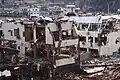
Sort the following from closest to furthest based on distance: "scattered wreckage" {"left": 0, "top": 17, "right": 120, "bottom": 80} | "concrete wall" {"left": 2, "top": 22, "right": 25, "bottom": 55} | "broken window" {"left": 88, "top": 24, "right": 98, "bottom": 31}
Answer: "scattered wreckage" {"left": 0, "top": 17, "right": 120, "bottom": 80}, "concrete wall" {"left": 2, "top": 22, "right": 25, "bottom": 55}, "broken window" {"left": 88, "top": 24, "right": 98, "bottom": 31}

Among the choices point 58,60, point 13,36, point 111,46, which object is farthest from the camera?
point 111,46

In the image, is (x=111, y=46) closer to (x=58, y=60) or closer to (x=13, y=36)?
(x=58, y=60)

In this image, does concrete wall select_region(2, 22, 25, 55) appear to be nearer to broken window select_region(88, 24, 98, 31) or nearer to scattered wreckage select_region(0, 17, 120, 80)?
scattered wreckage select_region(0, 17, 120, 80)

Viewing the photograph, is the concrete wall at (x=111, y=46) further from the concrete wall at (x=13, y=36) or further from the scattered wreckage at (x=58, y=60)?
the concrete wall at (x=13, y=36)

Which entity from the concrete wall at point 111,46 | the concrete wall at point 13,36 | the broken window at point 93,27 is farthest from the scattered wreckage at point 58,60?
the broken window at point 93,27

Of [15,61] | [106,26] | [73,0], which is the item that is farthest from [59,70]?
[73,0]

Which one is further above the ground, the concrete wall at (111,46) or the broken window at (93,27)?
the broken window at (93,27)

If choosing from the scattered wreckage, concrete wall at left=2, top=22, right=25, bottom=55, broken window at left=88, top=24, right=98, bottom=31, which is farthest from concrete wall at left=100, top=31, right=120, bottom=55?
concrete wall at left=2, top=22, right=25, bottom=55

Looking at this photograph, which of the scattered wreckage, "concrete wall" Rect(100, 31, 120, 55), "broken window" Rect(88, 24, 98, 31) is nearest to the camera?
the scattered wreckage

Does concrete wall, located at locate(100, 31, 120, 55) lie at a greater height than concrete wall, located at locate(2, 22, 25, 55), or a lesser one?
lesser

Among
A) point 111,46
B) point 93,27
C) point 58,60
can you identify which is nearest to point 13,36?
point 58,60

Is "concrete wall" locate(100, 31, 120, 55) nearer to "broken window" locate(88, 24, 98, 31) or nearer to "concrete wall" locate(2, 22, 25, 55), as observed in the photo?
"broken window" locate(88, 24, 98, 31)

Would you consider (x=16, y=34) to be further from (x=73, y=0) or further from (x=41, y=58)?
(x=73, y=0)

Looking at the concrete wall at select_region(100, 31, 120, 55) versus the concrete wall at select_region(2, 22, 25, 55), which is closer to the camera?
the concrete wall at select_region(2, 22, 25, 55)
